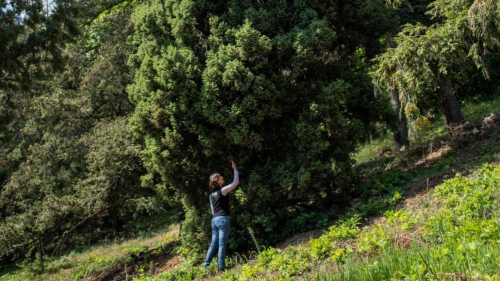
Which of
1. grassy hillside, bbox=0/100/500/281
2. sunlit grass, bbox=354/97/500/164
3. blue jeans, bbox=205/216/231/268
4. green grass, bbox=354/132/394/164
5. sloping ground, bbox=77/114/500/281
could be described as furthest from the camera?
green grass, bbox=354/132/394/164

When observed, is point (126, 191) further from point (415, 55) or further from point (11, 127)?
point (415, 55)

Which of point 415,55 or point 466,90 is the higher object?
point 415,55

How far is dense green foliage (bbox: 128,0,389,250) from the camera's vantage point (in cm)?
885

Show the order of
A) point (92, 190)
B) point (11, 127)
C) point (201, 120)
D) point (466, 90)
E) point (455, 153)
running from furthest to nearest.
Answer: point (466, 90) → point (11, 127) → point (92, 190) → point (455, 153) → point (201, 120)

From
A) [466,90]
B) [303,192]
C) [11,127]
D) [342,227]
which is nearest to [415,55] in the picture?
[303,192]

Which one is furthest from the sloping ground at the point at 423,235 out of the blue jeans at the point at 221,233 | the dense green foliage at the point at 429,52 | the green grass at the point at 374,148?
the green grass at the point at 374,148

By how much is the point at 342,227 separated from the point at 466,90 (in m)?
13.1

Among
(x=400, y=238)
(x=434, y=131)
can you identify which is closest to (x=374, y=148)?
(x=434, y=131)

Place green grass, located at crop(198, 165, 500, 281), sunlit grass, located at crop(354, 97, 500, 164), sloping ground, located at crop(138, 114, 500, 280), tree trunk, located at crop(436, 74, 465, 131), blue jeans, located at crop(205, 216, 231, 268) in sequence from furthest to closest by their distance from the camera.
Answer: sunlit grass, located at crop(354, 97, 500, 164) → tree trunk, located at crop(436, 74, 465, 131) → blue jeans, located at crop(205, 216, 231, 268) → sloping ground, located at crop(138, 114, 500, 280) → green grass, located at crop(198, 165, 500, 281)

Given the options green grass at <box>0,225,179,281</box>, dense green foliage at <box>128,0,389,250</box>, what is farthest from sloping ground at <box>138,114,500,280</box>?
green grass at <box>0,225,179,281</box>

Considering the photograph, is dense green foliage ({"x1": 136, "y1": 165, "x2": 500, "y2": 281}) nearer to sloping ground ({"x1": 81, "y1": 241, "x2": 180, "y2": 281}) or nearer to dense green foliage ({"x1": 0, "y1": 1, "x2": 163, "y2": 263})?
sloping ground ({"x1": 81, "y1": 241, "x2": 180, "y2": 281})

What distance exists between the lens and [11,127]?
605 inches

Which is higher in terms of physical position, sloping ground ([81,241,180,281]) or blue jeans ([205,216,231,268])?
blue jeans ([205,216,231,268])

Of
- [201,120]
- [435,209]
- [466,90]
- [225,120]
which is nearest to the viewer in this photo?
[435,209]
